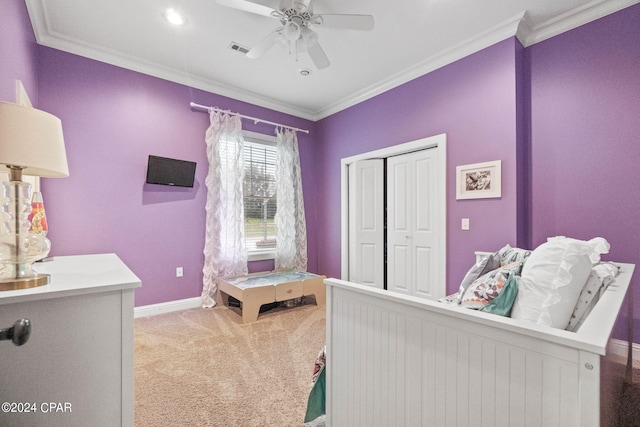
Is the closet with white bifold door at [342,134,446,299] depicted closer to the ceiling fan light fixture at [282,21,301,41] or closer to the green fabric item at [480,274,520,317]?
the ceiling fan light fixture at [282,21,301,41]

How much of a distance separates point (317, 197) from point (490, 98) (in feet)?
8.99

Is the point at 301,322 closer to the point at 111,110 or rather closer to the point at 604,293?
the point at 604,293

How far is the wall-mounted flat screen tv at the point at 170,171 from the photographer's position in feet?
10.3

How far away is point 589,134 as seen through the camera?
Answer: 236cm

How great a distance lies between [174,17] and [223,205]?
1.95m

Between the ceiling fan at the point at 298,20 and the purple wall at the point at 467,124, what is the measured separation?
1.35 metres

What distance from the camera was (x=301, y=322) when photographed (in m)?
3.02

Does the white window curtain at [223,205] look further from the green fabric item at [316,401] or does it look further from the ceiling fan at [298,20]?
the green fabric item at [316,401]

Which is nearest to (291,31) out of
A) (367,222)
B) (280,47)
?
Result: (280,47)

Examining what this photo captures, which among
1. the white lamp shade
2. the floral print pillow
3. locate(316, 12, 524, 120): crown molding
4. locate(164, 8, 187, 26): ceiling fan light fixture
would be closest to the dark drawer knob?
the white lamp shade

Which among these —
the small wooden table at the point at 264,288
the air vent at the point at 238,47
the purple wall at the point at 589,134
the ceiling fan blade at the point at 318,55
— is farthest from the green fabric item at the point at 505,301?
the air vent at the point at 238,47

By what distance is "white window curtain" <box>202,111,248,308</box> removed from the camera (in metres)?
3.49

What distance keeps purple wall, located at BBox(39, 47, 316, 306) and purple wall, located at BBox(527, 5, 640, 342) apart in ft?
11.8

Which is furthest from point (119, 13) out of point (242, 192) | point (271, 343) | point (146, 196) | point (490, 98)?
point (490, 98)
